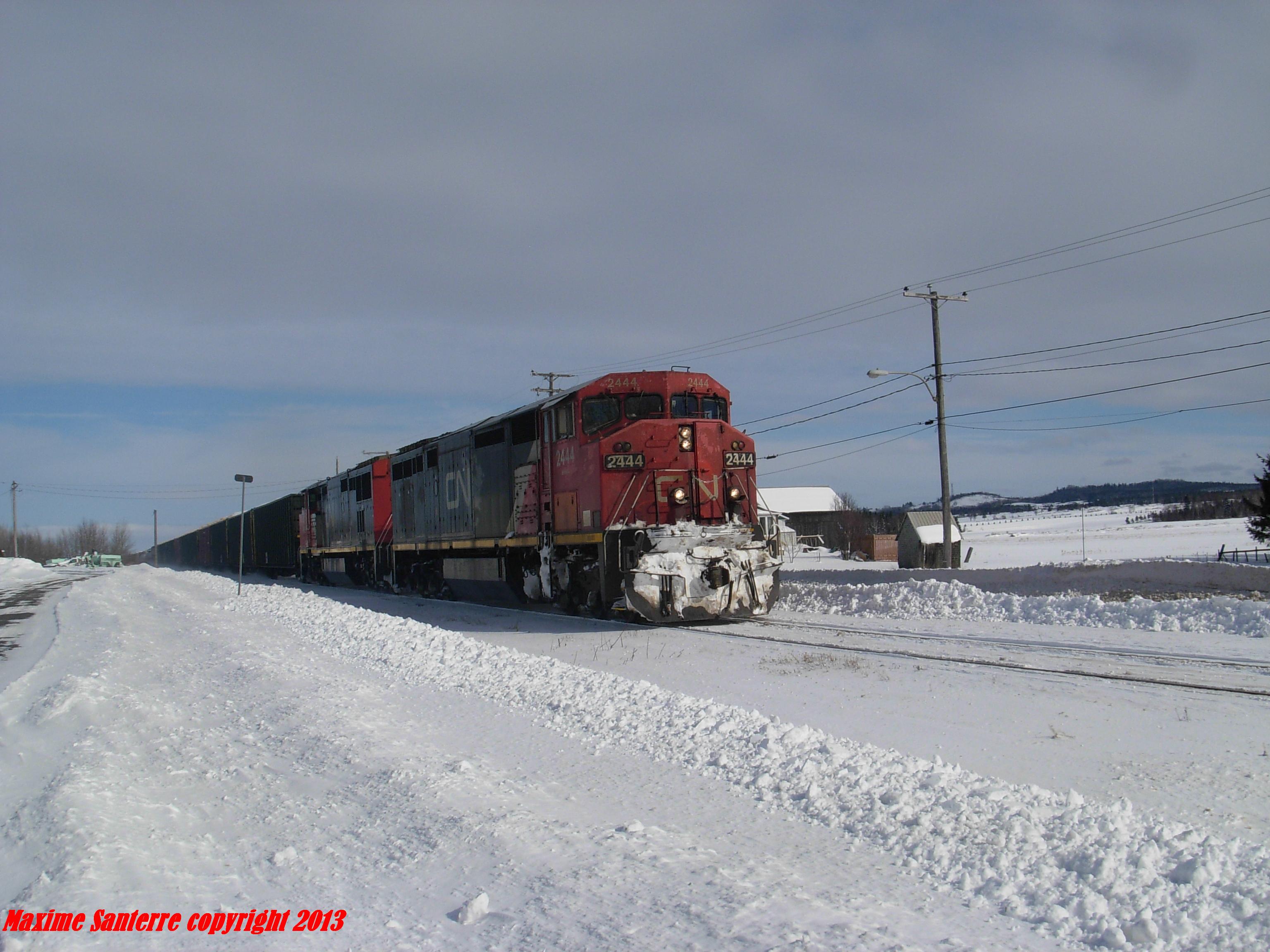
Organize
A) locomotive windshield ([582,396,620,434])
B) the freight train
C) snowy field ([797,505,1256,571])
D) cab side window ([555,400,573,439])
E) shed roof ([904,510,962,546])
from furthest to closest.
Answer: snowy field ([797,505,1256,571]) < shed roof ([904,510,962,546]) < cab side window ([555,400,573,439]) < locomotive windshield ([582,396,620,434]) < the freight train

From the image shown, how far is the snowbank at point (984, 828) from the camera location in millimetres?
3398

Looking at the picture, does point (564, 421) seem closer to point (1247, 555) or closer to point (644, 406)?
point (644, 406)

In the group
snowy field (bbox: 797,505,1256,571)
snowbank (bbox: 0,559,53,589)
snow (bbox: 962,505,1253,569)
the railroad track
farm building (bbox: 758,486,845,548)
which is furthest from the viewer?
A: farm building (bbox: 758,486,845,548)

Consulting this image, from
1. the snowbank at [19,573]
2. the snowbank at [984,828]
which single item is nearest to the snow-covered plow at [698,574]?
the snowbank at [984,828]

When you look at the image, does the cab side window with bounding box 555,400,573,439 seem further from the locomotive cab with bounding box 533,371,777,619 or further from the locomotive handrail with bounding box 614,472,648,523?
the locomotive handrail with bounding box 614,472,648,523

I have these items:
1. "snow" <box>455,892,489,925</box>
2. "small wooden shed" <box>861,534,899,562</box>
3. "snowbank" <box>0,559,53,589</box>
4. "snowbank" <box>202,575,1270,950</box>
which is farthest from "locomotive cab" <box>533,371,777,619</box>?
"small wooden shed" <box>861,534,899,562</box>

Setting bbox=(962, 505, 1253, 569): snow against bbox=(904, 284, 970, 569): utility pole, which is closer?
bbox=(904, 284, 970, 569): utility pole

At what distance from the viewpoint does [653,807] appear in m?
4.93

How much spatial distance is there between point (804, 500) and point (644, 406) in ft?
260

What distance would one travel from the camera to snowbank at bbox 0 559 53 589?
41250 mm

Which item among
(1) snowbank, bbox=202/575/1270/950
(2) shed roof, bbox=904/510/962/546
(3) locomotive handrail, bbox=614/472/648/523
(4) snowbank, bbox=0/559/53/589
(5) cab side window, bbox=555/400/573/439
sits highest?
(5) cab side window, bbox=555/400/573/439

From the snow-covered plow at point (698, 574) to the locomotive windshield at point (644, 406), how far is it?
2.18m

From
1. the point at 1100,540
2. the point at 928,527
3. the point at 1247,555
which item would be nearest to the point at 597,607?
the point at 928,527

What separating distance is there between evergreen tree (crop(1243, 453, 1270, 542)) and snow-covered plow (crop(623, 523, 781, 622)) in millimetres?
35480
